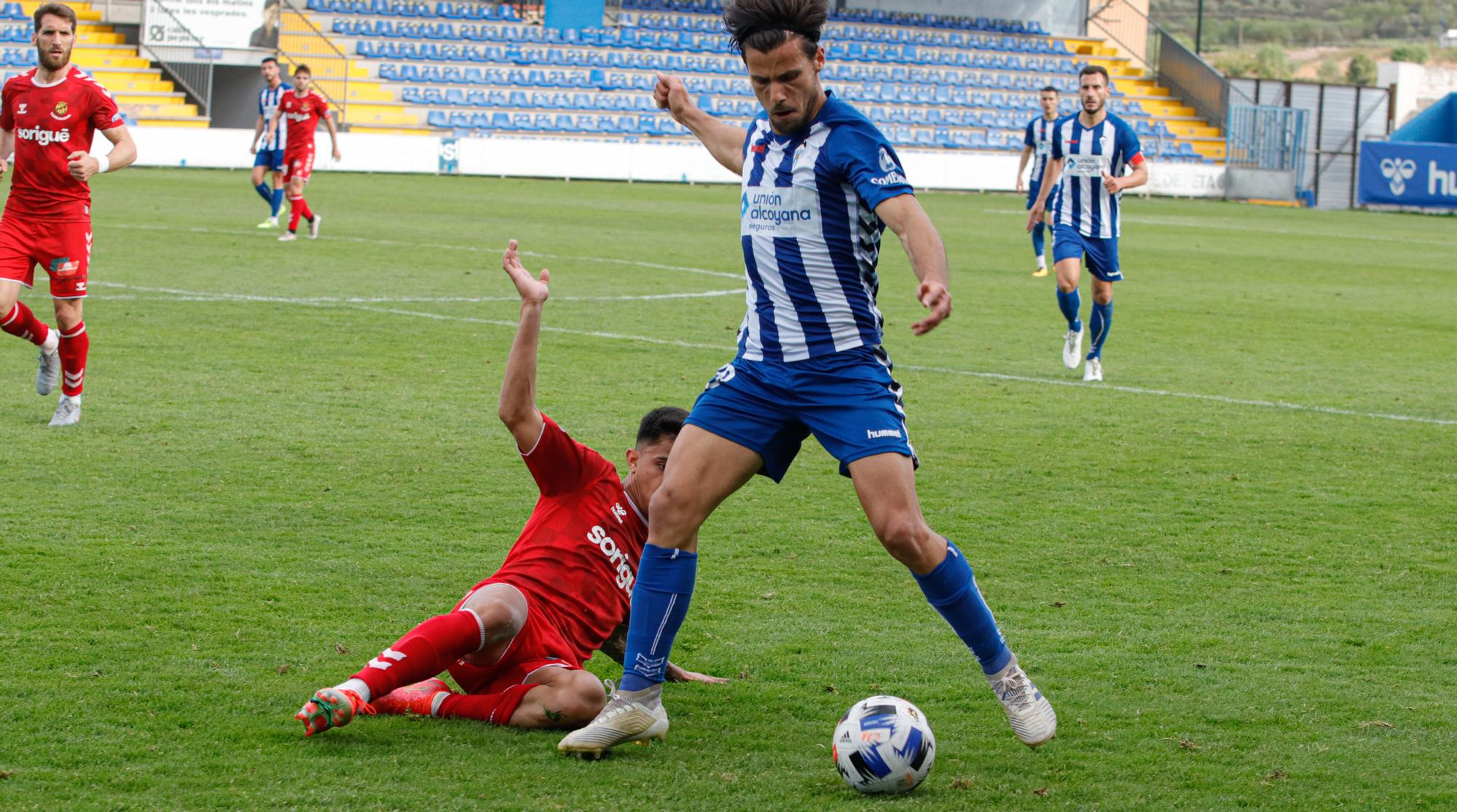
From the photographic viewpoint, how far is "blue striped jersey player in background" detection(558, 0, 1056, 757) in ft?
13.4

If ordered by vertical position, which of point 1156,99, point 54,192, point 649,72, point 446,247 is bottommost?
point 446,247

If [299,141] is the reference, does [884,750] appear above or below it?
below

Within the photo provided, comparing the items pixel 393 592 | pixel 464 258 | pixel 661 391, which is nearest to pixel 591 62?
pixel 464 258

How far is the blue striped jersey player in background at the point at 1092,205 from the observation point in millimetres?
11414

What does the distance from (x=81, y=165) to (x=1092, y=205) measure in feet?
22.3

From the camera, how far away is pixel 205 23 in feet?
115

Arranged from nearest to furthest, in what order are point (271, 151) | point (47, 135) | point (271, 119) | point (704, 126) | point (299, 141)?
point (704, 126), point (47, 135), point (299, 141), point (271, 151), point (271, 119)

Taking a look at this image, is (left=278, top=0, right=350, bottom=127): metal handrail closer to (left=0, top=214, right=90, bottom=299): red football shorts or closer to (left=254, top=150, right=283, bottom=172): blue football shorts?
(left=254, top=150, right=283, bottom=172): blue football shorts

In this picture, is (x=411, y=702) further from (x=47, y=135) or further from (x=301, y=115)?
(x=301, y=115)

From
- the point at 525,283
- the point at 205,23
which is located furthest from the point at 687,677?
the point at 205,23

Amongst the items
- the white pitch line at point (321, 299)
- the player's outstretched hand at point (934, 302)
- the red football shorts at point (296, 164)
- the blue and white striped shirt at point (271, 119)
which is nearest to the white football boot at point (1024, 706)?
the player's outstretched hand at point (934, 302)

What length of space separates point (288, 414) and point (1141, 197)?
1307 inches

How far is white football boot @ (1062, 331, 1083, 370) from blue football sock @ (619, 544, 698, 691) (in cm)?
794

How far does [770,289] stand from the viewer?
429cm
